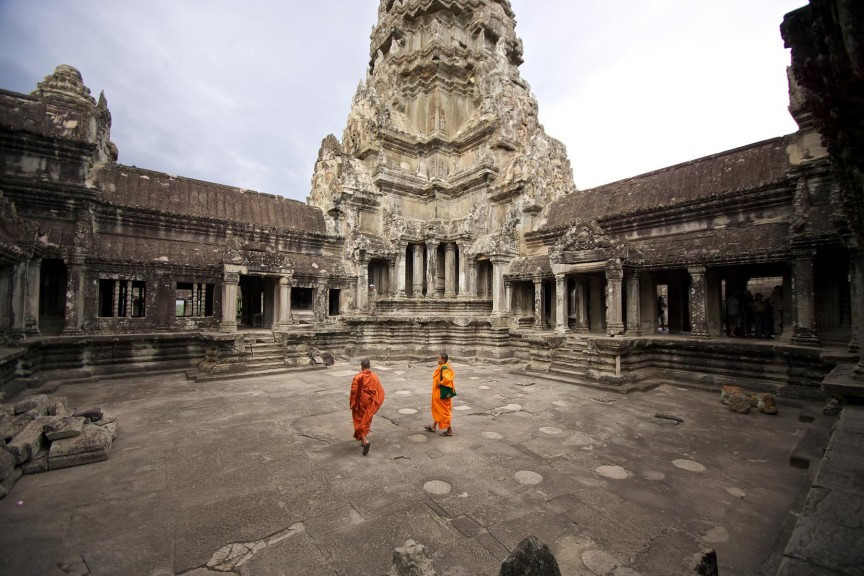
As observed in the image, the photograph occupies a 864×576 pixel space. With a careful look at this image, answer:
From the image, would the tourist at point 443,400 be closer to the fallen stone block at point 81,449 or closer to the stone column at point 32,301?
the fallen stone block at point 81,449

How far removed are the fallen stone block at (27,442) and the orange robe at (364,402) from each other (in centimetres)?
387

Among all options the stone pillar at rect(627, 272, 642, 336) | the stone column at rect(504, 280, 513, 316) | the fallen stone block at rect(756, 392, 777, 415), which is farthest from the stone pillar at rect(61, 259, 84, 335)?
the fallen stone block at rect(756, 392, 777, 415)

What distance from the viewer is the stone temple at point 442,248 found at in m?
8.88

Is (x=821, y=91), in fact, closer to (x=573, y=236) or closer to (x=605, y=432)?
(x=605, y=432)

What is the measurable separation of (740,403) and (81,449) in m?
10.8

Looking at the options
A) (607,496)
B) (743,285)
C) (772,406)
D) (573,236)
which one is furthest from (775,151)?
(607,496)

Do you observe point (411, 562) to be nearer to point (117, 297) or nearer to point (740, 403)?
point (740, 403)

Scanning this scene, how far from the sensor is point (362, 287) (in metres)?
15.2

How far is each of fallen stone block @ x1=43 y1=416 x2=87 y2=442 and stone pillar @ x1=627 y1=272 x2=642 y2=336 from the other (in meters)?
12.3

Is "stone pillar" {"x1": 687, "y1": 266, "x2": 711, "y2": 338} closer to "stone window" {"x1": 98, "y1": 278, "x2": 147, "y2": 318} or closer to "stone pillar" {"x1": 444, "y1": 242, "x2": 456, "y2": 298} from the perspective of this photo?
"stone pillar" {"x1": 444, "y1": 242, "x2": 456, "y2": 298}

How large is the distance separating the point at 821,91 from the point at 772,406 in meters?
6.73

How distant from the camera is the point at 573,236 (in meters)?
12.0

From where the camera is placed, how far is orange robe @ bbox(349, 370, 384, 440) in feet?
18.0

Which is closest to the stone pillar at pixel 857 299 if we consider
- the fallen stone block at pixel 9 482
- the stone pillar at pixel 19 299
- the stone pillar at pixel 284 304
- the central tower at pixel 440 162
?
the central tower at pixel 440 162
